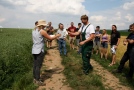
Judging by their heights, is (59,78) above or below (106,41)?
below

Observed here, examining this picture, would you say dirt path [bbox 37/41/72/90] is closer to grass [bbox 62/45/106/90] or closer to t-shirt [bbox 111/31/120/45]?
grass [bbox 62/45/106/90]

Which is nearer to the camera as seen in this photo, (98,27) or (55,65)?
(55,65)

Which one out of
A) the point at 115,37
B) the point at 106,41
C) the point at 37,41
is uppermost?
the point at 37,41

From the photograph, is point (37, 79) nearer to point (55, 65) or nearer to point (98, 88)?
point (98, 88)

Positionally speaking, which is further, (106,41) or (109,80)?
(106,41)

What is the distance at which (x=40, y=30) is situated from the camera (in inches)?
319

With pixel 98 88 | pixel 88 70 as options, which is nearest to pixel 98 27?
pixel 88 70

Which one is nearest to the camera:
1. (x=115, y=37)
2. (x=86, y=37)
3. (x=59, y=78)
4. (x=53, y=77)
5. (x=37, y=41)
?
(x=37, y=41)

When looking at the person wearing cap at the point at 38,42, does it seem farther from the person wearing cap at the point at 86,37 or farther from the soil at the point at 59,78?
the person wearing cap at the point at 86,37

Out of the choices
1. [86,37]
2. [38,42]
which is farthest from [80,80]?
[38,42]

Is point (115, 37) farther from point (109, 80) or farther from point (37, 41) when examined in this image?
point (37, 41)

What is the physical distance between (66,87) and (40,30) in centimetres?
243

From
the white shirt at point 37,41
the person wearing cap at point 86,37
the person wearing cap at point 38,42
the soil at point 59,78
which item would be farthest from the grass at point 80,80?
the white shirt at point 37,41

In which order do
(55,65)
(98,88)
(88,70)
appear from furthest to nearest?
(55,65) < (88,70) < (98,88)
